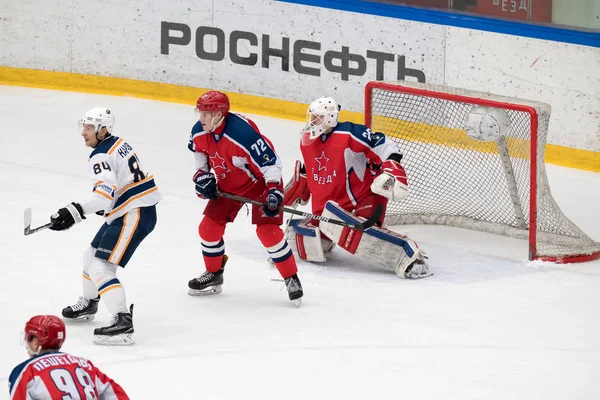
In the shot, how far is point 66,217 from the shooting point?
15.9ft

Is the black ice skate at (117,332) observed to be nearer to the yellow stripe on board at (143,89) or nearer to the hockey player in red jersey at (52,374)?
the hockey player in red jersey at (52,374)

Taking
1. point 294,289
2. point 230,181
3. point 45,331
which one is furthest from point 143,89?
point 45,331

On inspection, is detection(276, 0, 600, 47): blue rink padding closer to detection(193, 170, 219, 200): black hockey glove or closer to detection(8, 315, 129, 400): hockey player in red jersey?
detection(193, 170, 219, 200): black hockey glove

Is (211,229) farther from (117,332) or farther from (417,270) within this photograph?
(417,270)

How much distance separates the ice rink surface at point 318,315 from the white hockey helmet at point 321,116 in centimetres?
69

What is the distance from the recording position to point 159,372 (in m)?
4.69

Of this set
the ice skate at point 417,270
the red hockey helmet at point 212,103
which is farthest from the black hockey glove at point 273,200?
the ice skate at point 417,270

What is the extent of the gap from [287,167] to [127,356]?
3.33 meters

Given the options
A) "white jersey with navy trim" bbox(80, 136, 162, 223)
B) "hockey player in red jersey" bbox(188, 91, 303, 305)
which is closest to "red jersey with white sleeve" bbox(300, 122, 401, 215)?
"hockey player in red jersey" bbox(188, 91, 303, 305)

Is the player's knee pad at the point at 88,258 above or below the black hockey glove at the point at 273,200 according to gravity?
below

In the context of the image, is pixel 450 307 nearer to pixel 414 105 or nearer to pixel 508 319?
pixel 508 319

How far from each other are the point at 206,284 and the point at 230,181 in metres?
0.48

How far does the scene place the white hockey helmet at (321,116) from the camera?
19.9 feet

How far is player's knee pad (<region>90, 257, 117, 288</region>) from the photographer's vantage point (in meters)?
4.99
